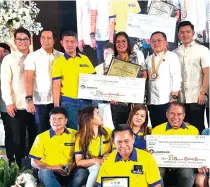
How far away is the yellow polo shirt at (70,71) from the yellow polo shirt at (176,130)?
68 cm

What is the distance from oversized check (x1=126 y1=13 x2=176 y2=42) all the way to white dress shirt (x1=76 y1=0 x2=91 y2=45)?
0.32 meters

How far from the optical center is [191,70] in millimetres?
3133

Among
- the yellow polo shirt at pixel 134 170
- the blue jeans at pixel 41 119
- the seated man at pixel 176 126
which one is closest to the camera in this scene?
the yellow polo shirt at pixel 134 170

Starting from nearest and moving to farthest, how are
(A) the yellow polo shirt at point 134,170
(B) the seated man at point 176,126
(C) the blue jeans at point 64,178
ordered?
(A) the yellow polo shirt at point 134,170
(C) the blue jeans at point 64,178
(B) the seated man at point 176,126

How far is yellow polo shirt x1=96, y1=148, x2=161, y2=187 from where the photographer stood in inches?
113

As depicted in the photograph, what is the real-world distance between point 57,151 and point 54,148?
0.03m

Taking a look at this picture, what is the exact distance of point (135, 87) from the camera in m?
3.12

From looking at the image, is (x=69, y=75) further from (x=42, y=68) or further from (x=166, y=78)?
(x=166, y=78)

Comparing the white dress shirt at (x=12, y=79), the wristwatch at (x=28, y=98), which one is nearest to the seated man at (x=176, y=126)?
the wristwatch at (x=28, y=98)

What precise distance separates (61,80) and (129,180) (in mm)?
928

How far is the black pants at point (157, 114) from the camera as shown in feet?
10.3

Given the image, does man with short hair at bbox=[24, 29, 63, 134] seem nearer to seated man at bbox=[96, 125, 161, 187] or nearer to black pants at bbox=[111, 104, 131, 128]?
black pants at bbox=[111, 104, 131, 128]

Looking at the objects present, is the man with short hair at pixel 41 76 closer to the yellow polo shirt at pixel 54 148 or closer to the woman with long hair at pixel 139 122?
the yellow polo shirt at pixel 54 148

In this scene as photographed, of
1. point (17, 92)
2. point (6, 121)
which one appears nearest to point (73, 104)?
point (17, 92)
